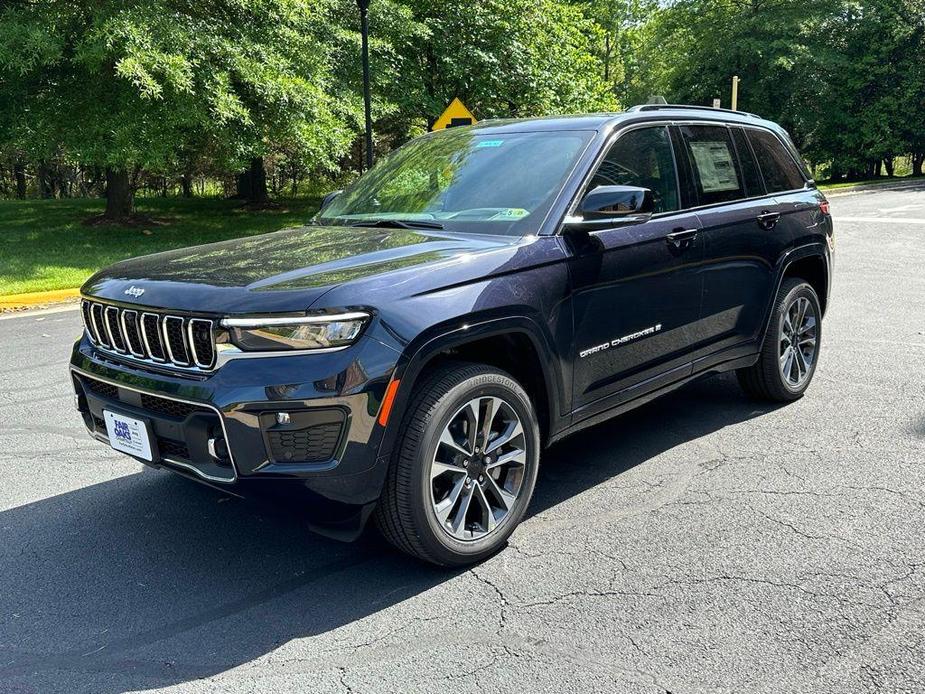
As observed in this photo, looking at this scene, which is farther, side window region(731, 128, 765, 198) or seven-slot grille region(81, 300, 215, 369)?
side window region(731, 128, 765, 198)

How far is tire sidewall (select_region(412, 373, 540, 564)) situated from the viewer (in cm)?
307

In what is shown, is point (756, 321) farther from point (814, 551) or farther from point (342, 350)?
point (342, 350)

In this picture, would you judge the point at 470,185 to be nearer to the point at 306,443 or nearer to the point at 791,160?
the point at 306,443

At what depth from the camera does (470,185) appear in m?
4.09

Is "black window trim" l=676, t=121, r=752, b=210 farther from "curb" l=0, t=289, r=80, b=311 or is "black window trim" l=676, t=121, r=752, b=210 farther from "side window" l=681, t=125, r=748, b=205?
"curb" l=0, t=289, r=80, b=311

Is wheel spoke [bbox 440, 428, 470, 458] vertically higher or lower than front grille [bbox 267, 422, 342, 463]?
lower

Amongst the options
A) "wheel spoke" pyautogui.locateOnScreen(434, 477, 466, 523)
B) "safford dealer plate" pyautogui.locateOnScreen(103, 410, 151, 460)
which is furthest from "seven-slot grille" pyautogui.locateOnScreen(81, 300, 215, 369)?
"wheel spoke" pyautogui.locateOnScreen(434, 477, 466, 523)

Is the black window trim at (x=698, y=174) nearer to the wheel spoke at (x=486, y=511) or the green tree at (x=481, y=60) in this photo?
the wheel spoke at (x=486, y=511)

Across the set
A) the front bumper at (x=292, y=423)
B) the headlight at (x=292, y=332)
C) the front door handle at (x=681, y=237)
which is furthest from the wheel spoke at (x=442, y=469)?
the front door handle at (x=681, y=237)

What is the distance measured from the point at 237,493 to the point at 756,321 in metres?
3.36

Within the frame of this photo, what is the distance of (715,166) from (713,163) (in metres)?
0.02

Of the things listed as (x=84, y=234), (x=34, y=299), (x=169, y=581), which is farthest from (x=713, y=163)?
(x=84, y=234)

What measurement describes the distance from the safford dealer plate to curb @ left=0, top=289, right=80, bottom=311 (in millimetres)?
7774

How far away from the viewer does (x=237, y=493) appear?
9.78ft
